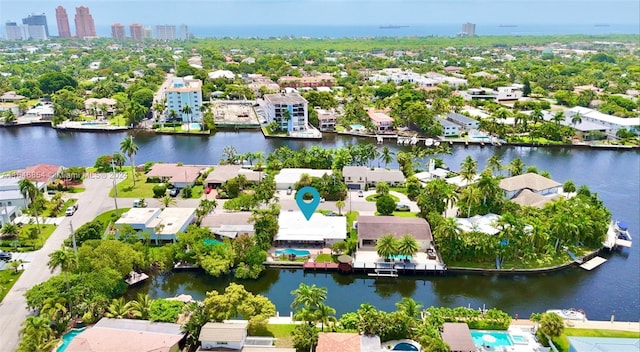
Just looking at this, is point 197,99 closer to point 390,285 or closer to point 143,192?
point 143,192

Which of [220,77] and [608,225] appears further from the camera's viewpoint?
[220,77]

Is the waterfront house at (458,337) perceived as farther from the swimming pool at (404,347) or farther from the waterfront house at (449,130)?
the waterfront house at (449,130)

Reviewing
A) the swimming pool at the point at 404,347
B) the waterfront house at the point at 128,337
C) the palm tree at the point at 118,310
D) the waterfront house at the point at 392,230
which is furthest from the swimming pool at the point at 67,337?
the waterfront house at the point at 392,230

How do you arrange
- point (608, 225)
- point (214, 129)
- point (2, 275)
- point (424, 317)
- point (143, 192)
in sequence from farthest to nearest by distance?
point (214, 129) < point (143, 192) < point (608, 225) < point (2, 275) < point (424, 317)

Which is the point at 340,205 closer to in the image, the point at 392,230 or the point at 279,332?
the point at 392,230

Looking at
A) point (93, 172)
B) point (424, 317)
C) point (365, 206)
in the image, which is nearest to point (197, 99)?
point (93, 172)

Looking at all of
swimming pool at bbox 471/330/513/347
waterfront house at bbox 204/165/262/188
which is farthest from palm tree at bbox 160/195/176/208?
swimming pool at bbox 471/330/513/347
